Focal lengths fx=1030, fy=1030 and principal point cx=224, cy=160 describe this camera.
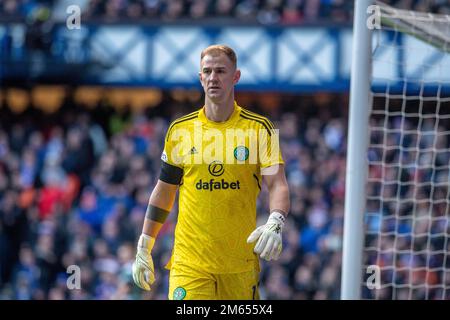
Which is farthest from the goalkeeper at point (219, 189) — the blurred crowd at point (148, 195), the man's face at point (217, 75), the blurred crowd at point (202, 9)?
the blurred crowd at point (202, 9)

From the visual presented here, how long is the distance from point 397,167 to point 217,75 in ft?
27.0

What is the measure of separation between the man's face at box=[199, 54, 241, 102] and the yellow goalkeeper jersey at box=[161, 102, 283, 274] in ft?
0.77

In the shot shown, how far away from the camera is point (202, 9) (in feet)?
58.7

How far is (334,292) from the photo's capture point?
13.2m

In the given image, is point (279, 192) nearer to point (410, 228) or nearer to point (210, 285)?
point (210, 285)

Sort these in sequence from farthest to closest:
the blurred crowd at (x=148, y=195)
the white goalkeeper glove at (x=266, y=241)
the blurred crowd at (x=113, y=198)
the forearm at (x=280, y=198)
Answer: the blurred crowd at (x=113, y=198) → the blurred crowd at (x=148, y=195) → the forearm at (x=280, y=198) → the white goalkeeper glove at (x=266, y=241)

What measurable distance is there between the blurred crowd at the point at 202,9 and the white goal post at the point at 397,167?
44.1 inches

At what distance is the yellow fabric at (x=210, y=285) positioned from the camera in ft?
Answer: 22.1

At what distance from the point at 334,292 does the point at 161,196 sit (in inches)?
262

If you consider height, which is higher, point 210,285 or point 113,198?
point 113,198

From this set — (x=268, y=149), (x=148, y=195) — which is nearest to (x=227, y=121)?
(x=268, y=149)

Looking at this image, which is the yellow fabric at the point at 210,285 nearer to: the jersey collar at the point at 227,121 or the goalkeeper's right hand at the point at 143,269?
the goalkeeper's right hand at the point at 143,269
